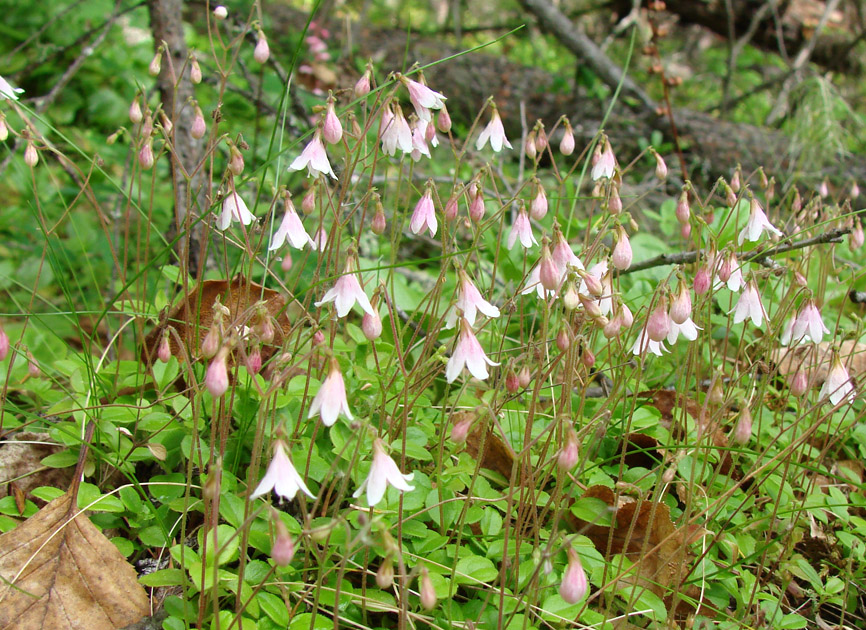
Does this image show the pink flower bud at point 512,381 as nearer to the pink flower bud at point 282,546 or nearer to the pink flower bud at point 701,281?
the pink flower bud at point 701,281

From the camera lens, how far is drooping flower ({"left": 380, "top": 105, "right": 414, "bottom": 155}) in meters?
1.97

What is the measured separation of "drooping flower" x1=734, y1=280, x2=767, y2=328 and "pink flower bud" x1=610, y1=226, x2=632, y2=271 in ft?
1.19

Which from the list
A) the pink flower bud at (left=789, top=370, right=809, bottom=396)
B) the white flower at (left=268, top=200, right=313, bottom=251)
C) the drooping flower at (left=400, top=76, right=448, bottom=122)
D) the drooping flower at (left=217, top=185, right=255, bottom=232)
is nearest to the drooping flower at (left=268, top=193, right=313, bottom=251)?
the white flower at (left=268, top=200, right=313, bottom=251)

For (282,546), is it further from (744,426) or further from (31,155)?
(31,155)

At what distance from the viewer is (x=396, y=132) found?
1.98 m

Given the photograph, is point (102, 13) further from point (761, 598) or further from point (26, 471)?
point (761, 598)

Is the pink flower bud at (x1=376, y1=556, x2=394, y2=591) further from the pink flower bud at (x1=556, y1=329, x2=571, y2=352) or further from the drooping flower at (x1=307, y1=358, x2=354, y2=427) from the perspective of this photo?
the pink flower bud at (x1=556, y1=329, x2=571, y2=352)

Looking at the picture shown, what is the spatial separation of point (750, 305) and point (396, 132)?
108 centimetres

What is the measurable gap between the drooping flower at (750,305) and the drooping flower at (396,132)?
3.29 ft

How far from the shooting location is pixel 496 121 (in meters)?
2.28

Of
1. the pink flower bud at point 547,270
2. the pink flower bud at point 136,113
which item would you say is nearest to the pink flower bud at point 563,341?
the pink flower bud at point 547,270

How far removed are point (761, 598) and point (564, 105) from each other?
485cm

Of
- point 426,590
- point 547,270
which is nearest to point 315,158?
point 547,270

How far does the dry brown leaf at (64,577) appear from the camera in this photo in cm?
168
